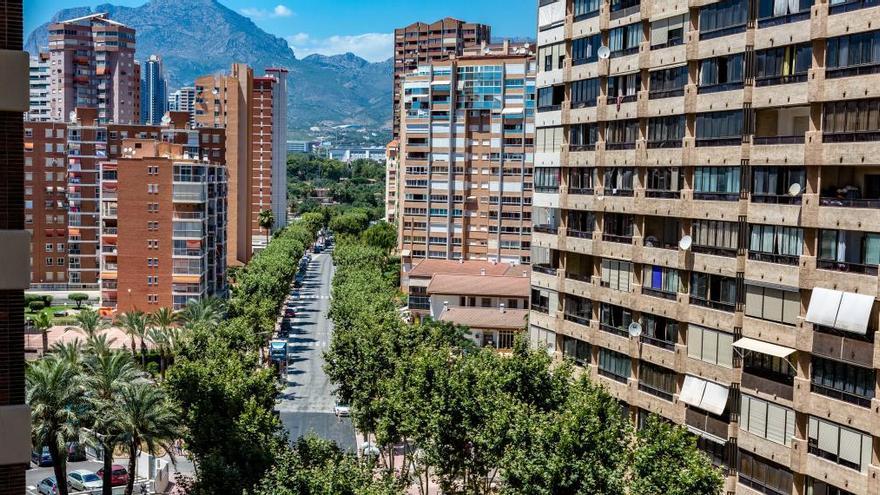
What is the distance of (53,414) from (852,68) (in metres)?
31.1

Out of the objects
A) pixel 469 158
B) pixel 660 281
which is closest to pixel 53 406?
pixel 660 281

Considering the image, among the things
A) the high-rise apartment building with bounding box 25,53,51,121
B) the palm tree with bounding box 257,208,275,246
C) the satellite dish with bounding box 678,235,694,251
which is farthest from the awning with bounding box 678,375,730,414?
the high-rise apartment building with bounding box 25,53,51,121

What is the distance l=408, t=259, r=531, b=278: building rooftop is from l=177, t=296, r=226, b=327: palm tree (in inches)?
986

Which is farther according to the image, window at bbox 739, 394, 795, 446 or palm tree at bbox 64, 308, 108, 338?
palm tree at bbox 64, 308, 108, 338

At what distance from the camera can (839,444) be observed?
26.7 m

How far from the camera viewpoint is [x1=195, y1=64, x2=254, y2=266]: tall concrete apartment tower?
12862 centimetres

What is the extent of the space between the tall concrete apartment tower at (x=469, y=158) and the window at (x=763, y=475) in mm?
72137

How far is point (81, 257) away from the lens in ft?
357

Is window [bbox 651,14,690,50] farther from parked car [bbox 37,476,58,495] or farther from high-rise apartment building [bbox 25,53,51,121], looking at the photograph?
high-rise apartment building [bbox 25,53,51,121]

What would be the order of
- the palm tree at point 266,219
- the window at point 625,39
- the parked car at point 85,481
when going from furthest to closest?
the palm tree at point 266,219
the parked car at point 85,481
the window at point 625,39

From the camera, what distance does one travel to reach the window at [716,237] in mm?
31438

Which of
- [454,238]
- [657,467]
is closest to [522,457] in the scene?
[657,467]

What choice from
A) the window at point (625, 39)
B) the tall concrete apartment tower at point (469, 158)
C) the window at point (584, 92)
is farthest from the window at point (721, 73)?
the tall concrete apartment tower at point (469, 158)

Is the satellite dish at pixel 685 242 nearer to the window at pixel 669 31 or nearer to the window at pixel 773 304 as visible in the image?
the window at pixel 773 304
